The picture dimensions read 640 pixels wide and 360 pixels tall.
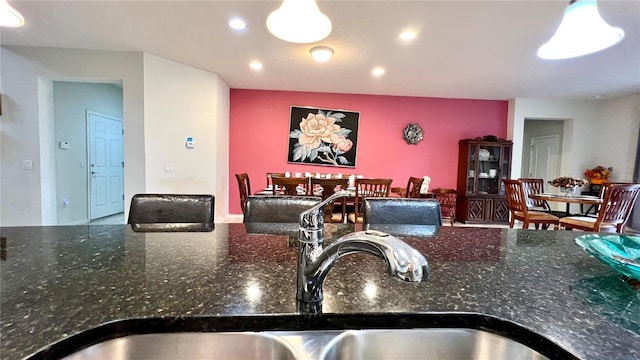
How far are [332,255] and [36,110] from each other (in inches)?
200

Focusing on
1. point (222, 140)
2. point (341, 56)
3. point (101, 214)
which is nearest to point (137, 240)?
point (341, 56)

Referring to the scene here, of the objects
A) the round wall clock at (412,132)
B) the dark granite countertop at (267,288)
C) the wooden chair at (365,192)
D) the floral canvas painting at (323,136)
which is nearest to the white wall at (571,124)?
the round wall clock at (412,132)

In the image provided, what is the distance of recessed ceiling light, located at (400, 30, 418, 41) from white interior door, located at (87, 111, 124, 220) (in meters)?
5.37

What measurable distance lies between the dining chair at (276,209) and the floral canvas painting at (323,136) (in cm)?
390

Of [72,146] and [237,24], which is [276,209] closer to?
[237,24]

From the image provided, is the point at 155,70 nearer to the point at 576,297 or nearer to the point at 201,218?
the point at 201,218

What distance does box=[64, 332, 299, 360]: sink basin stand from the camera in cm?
52

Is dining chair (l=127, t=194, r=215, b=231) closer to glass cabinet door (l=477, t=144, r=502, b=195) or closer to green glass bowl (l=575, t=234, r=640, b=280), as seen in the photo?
green glass bowl (l=575, t=234, r=640, b=280)

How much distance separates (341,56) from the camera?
3627 millimetres

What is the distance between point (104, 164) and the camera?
5.39m

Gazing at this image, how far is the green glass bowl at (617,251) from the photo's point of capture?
64 cm

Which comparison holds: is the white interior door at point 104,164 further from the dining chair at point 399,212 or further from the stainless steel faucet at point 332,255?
the stainless steel faucet at point 332,255

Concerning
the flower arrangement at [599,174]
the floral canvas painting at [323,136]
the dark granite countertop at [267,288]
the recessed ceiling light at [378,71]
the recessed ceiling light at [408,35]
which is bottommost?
the dark granite countertop at [267,288]

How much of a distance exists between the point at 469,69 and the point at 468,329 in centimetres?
426
